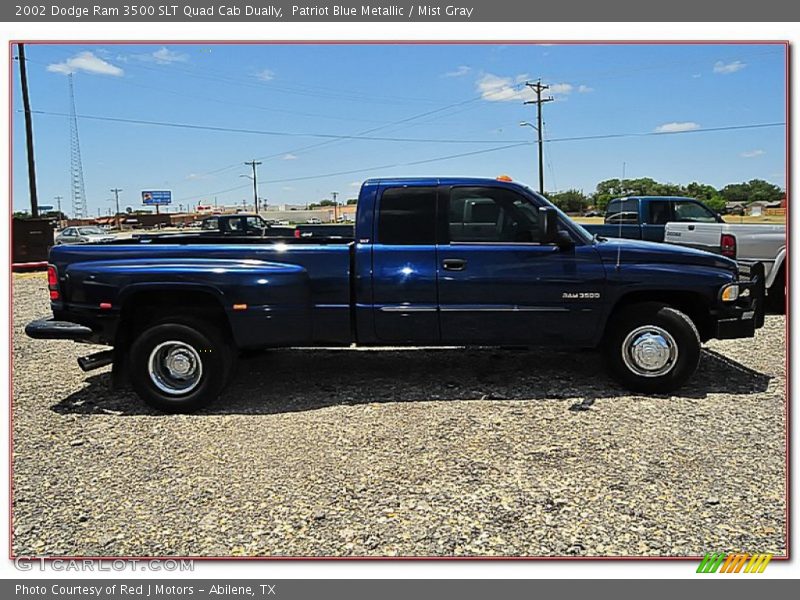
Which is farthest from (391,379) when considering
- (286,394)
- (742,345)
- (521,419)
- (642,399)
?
(742,345)

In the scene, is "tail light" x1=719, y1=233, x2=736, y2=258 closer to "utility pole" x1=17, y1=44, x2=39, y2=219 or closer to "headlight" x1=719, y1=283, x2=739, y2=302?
"headlight" x1=719, y1=283, x2=739, y2=302

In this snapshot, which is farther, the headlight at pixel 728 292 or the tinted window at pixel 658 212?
the tinted window at pixel 658 212

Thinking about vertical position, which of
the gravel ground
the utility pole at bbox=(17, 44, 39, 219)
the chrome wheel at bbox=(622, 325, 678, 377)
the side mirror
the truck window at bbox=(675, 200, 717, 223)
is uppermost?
the utility pole at bbox=(17, 44, 39, 219)

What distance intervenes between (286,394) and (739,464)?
11.8ft

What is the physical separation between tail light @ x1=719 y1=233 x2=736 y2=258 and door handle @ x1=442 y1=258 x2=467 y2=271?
562 centimetres

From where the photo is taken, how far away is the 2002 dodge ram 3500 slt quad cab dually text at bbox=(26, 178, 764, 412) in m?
5.41

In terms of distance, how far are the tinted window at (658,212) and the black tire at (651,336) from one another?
802cm

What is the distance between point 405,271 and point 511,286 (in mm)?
894

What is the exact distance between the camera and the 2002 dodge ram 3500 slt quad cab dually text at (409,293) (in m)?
5.41

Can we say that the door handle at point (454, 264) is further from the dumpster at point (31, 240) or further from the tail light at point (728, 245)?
the dumpster at point (31, 240)

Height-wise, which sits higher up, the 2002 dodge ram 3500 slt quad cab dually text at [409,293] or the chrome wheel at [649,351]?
the 2002 dodge ram 3500 slt quad cab dually text at [409,293]
